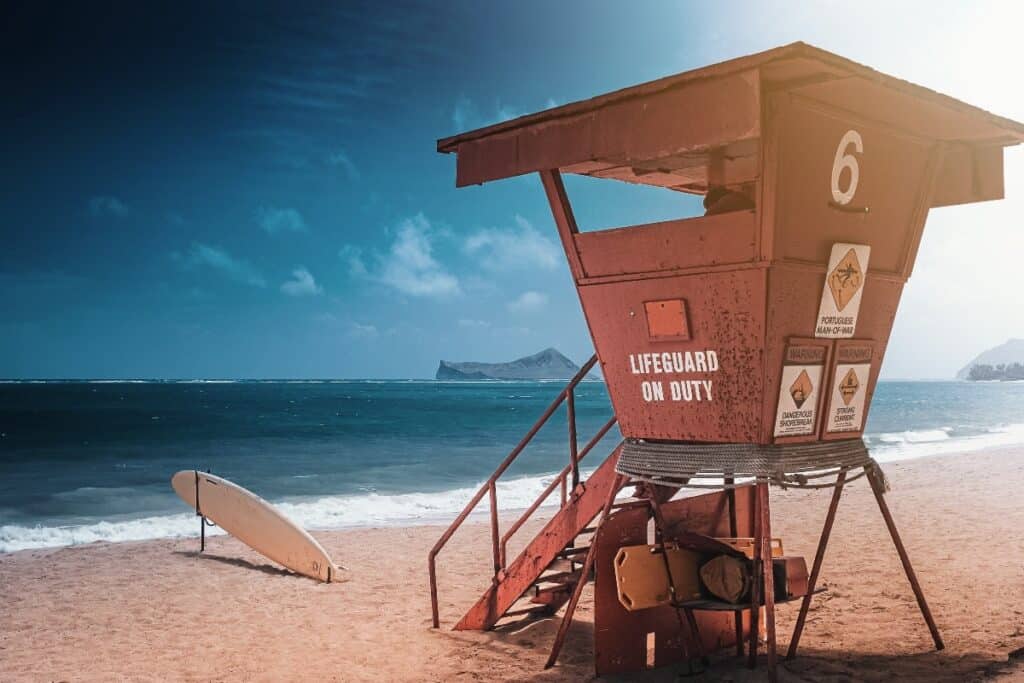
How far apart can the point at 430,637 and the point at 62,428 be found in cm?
5936

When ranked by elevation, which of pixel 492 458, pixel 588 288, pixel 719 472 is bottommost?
pixel 492 458

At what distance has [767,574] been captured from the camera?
18.5 feet

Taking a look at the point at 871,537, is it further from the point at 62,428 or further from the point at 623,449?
the point at 62,428

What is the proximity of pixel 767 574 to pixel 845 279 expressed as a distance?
192 centimetres

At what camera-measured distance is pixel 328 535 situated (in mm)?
16703

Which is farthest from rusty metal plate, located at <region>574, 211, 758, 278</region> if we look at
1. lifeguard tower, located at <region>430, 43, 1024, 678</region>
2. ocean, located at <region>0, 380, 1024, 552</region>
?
ocean, located at <region>0, 380, 1024, 552</region>

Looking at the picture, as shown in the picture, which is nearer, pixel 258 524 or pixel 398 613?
pixel 398 613

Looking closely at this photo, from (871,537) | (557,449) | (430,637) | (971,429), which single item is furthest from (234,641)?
(971,429)

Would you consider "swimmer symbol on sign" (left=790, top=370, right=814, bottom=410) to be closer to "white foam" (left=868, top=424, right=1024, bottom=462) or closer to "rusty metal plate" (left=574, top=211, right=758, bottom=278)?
"rusty metal plate" (left=574, top=211, right=758, bottom=278)

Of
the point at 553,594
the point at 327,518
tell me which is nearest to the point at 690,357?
the point at 553,594

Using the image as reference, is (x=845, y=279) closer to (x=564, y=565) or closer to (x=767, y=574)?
(x=767, y=574)

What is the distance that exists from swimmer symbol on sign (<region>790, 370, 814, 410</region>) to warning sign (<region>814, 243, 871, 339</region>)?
0.91 ft

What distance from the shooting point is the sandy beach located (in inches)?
288

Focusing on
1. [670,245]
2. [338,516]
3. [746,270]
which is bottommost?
[338,516]
